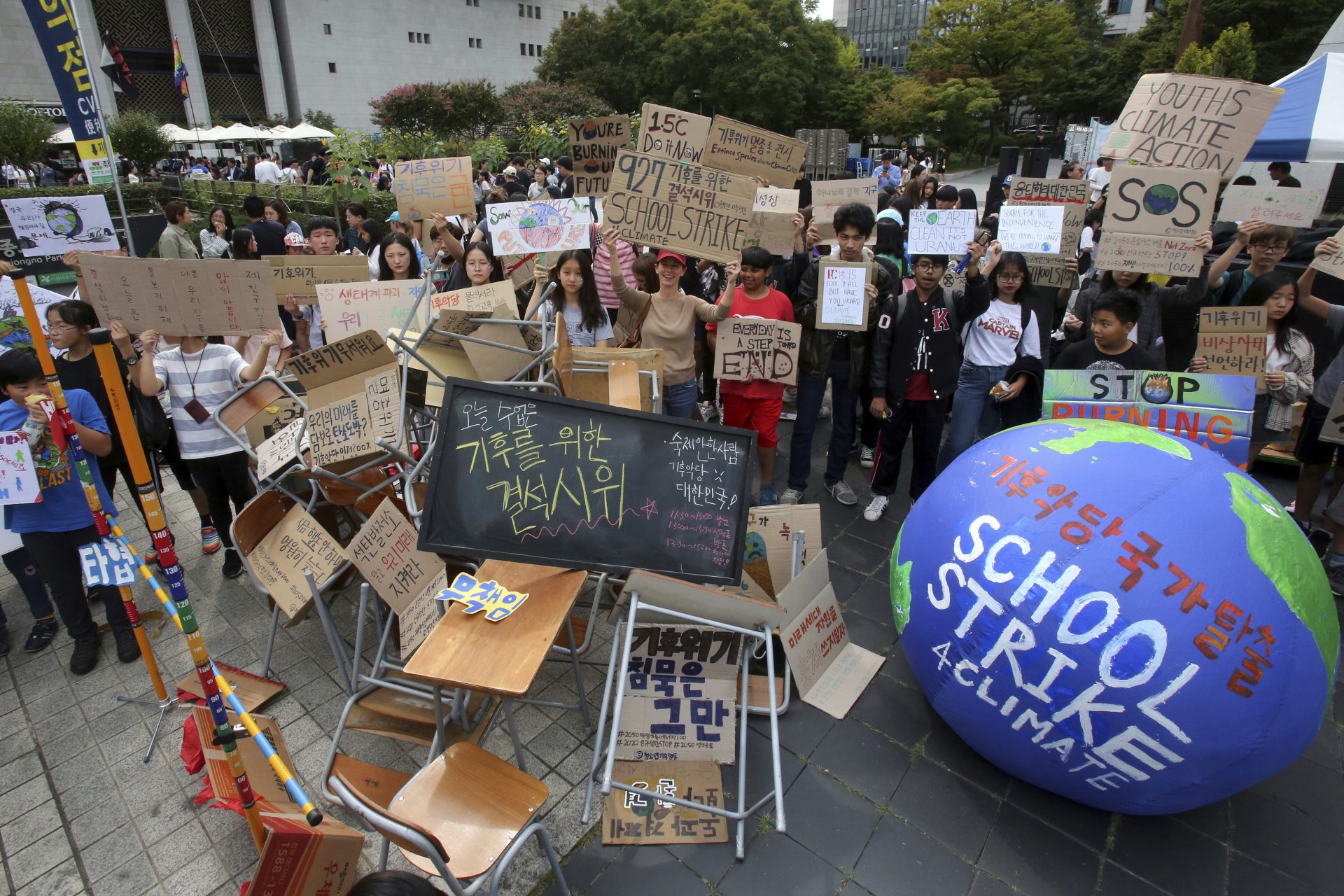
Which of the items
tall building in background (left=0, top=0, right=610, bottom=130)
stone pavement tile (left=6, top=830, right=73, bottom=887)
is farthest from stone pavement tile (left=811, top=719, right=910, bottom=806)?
tall building in background (left=0, top=0, right=610, bottom=130)

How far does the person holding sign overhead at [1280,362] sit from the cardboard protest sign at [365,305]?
19.2ft

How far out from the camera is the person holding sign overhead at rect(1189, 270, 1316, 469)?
16.6 ft

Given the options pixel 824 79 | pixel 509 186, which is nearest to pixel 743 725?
pixel 509 186

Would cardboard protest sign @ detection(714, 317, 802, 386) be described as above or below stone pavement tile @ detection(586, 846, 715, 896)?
above

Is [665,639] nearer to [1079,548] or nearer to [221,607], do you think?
[1079,548]

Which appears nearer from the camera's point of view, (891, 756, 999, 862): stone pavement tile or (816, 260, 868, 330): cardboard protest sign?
(891, 756, 999, 862): stone pavement tile

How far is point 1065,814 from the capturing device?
3.35m

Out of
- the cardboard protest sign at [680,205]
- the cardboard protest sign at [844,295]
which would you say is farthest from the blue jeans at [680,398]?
the cardboard protest sign at [844,295]

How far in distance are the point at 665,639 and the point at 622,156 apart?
146 inches

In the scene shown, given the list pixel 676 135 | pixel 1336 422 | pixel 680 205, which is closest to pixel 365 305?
pixel 680 205

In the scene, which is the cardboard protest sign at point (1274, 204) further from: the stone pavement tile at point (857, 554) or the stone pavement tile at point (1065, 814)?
the stone pavement tile at point (1065, 814)

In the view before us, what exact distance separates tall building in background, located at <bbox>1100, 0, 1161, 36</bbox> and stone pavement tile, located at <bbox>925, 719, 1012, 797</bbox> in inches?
2960

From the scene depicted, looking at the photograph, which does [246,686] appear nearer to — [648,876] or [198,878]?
[198,878]

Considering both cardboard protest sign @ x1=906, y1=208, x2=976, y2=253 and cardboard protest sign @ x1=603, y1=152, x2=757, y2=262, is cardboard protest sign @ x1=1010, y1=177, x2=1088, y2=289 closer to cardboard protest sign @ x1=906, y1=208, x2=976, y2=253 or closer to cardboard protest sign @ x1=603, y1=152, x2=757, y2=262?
cardboard protest sign @ x1=906, y1=208, x2=976, y2=253
